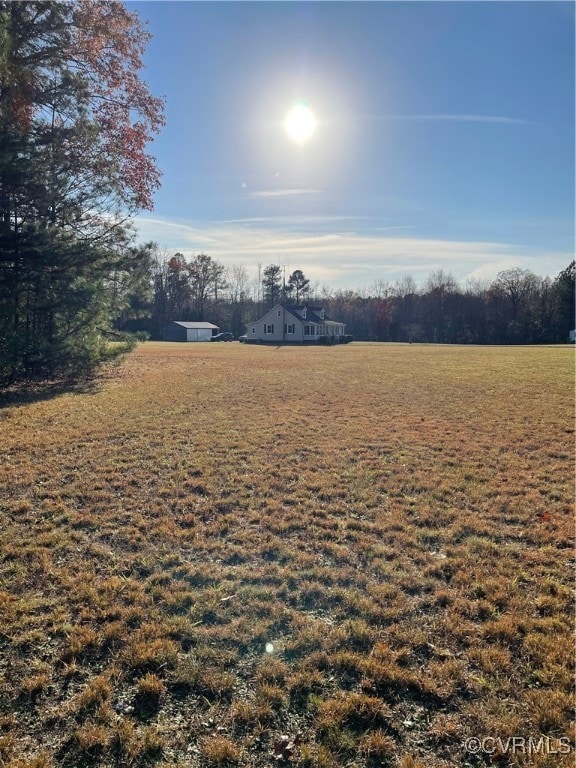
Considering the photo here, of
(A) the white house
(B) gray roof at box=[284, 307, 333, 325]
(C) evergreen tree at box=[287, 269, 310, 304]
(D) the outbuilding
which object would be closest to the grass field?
(A) the white house

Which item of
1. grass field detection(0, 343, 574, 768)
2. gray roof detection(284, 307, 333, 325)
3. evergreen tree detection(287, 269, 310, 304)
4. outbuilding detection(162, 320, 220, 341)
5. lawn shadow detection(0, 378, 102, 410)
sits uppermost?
evergreen tree detection(287, 269, 310, 304)

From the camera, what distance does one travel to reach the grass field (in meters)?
2.03

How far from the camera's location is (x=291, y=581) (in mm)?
3268

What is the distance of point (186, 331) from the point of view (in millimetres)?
56031

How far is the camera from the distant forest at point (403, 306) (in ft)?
175

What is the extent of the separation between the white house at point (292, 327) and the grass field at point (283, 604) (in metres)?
45.4

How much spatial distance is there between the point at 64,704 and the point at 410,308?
6599cm

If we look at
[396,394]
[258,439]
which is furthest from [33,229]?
[396,394]

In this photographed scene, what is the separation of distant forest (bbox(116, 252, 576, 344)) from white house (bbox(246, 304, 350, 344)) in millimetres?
12374

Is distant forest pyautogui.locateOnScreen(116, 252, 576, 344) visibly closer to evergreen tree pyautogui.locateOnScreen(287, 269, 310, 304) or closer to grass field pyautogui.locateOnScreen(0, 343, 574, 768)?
evergreen tree pyautogui.locateOnScreen(287, 269, 310, 304)

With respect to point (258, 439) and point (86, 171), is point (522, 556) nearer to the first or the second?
point (258, 439)

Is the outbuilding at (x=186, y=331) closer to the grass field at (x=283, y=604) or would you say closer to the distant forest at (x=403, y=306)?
the distant forest at (x=403, y=306)

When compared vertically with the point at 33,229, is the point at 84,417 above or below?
below

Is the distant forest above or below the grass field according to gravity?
above
